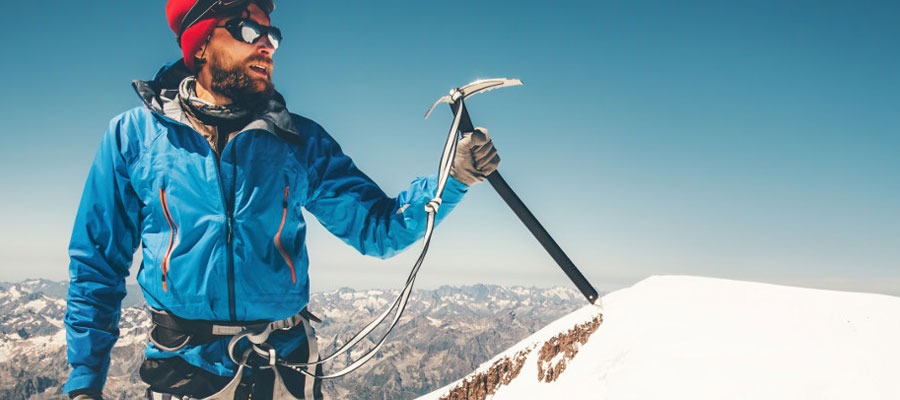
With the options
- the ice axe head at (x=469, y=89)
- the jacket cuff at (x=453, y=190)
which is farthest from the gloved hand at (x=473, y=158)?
the ice axe head at (x=469, y=89)

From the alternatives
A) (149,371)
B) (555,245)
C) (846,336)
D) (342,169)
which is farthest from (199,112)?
(846,336)

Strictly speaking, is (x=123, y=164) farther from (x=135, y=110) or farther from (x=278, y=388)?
(x=278, y=388)

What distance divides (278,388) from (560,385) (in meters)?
9.17

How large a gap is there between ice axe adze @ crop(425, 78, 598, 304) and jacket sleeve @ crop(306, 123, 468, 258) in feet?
1.90

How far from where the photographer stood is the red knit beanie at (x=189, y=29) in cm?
306

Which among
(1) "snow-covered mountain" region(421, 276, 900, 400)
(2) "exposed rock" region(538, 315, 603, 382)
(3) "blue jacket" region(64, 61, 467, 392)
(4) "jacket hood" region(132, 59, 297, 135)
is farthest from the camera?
(2) "exposed rock" region(538, 315, 603, 382)

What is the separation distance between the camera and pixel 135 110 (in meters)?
2.91

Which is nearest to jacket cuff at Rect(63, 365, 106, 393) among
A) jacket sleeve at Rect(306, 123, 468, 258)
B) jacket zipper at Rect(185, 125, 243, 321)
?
jacket zipper at Rect(185, 125, 243, 321)

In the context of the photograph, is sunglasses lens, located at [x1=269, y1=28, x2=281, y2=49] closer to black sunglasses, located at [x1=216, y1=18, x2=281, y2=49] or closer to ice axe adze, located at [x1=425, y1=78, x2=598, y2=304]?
black sunglasses, located at [x1=216, y1=18, x2=281, y2=49]

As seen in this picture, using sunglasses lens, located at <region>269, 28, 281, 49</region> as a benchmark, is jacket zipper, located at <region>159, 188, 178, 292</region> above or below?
below

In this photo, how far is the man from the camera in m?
2.67

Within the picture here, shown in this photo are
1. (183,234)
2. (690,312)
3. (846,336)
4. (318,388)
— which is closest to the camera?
(183,234)

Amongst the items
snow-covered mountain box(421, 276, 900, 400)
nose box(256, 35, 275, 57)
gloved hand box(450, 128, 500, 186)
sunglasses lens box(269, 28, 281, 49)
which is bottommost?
snow-covered mountain box(421, 276, 900, 400)

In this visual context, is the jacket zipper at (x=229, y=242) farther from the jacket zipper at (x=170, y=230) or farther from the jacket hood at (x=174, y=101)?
the jacket zipper at (x=170, y=230)
